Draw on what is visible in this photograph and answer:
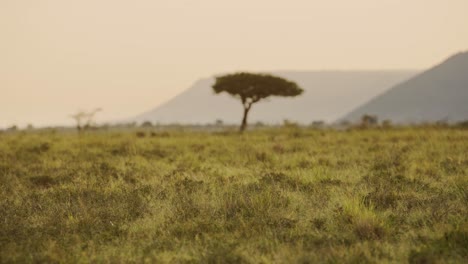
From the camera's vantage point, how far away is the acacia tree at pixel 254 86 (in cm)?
4538

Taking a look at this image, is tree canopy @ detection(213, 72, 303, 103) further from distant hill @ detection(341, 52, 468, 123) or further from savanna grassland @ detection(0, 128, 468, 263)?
distant hill @ detection(341, 52, 468, 123)

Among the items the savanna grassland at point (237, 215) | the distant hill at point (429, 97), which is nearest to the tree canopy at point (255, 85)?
the savanna grassland at point (237, 215)

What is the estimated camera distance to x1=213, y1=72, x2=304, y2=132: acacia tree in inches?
1786

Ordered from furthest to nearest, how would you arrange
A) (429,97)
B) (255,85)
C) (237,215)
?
(429,97)
(255,85)
(237,215)

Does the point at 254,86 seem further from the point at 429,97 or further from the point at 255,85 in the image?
the point at 429,97

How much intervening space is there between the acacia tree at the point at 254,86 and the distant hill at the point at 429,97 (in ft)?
232

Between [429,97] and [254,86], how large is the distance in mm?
87841

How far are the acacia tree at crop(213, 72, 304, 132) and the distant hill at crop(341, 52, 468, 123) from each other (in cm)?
7061

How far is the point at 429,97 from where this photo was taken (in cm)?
12375

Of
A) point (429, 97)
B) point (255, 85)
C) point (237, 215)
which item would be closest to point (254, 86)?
point (255, 85)

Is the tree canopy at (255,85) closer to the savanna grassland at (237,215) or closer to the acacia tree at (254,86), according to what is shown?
the acacia tree at (254,86)

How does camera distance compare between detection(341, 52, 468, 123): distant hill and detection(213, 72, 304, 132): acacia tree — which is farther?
detection(341, 52, 468, 123): distant hill

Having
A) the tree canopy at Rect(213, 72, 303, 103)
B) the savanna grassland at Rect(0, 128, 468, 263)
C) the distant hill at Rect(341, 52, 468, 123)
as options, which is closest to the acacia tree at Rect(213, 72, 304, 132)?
the tree canopy at Rect(213, 72, 303, 103)

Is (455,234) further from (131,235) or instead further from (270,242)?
(131,235)
